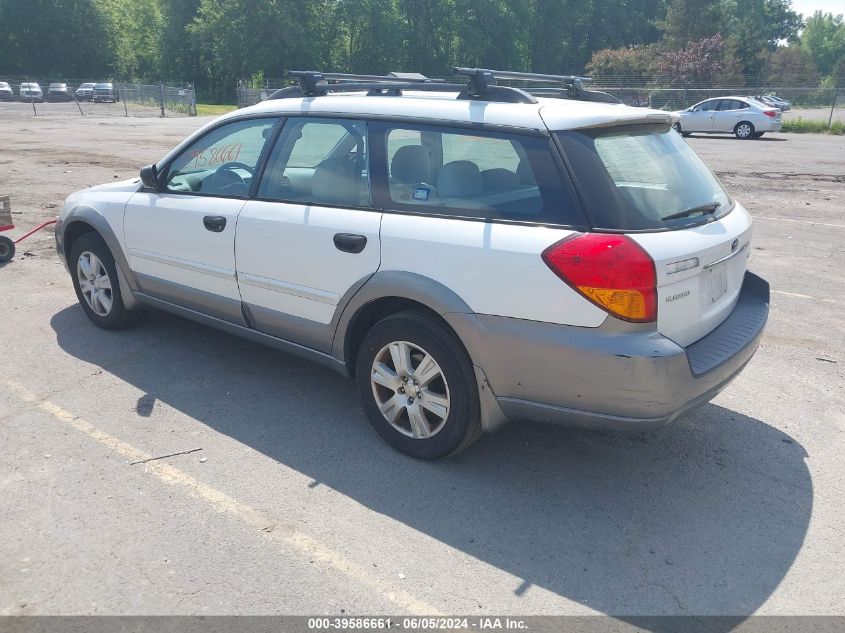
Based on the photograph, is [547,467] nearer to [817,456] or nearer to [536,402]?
[536,402]

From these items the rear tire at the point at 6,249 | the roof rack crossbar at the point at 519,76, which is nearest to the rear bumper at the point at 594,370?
the roof rack crossbar at the point at 519,76

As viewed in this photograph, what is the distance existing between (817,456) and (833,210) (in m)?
8.98

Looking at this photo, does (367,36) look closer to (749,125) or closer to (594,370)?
(749,125)

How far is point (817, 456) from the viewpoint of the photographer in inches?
160

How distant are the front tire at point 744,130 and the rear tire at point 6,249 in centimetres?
2586

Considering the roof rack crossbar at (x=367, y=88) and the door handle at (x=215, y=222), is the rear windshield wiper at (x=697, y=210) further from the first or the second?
the door handle at (x=215, y=222)

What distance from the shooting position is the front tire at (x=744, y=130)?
2731cm

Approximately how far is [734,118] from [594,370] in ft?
90.3

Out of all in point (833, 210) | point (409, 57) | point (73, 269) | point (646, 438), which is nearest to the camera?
point (646, 438)

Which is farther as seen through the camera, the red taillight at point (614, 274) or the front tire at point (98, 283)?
the front tire at point (98, 283)

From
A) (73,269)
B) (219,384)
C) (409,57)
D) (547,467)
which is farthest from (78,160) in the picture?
(409,57)

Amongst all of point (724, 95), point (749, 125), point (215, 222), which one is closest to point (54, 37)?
point (724, 95)

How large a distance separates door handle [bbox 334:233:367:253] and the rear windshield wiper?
1.50 meters

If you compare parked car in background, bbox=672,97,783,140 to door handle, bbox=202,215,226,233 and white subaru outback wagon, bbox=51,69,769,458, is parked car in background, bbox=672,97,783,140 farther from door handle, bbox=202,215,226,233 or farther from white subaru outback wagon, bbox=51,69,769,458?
door handle, bbox=202,215,226,233
